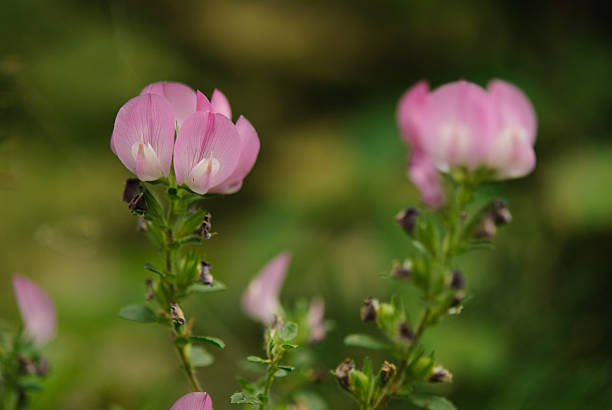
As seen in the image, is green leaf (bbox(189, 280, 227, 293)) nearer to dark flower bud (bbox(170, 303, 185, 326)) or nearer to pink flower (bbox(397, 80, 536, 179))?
dark flower bud (bbox(170, 303, 185, 326))

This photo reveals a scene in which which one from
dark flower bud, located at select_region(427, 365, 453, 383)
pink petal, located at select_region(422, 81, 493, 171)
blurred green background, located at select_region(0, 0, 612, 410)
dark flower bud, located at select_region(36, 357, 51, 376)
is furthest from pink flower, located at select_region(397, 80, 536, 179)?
blurred green background, located at select_region(0, 0, 612, 410)

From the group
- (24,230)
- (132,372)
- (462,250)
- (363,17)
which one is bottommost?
(132,372)

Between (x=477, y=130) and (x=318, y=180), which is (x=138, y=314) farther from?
(x=318, y=180)

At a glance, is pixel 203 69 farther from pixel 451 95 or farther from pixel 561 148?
pixel 451 95

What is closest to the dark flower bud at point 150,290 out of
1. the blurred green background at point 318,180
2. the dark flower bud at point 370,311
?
the dark flower bud at point 370,311

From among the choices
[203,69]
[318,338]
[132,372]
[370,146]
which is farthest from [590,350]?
[203,69]

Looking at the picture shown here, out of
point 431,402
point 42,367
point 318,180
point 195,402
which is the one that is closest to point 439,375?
point 431,402
